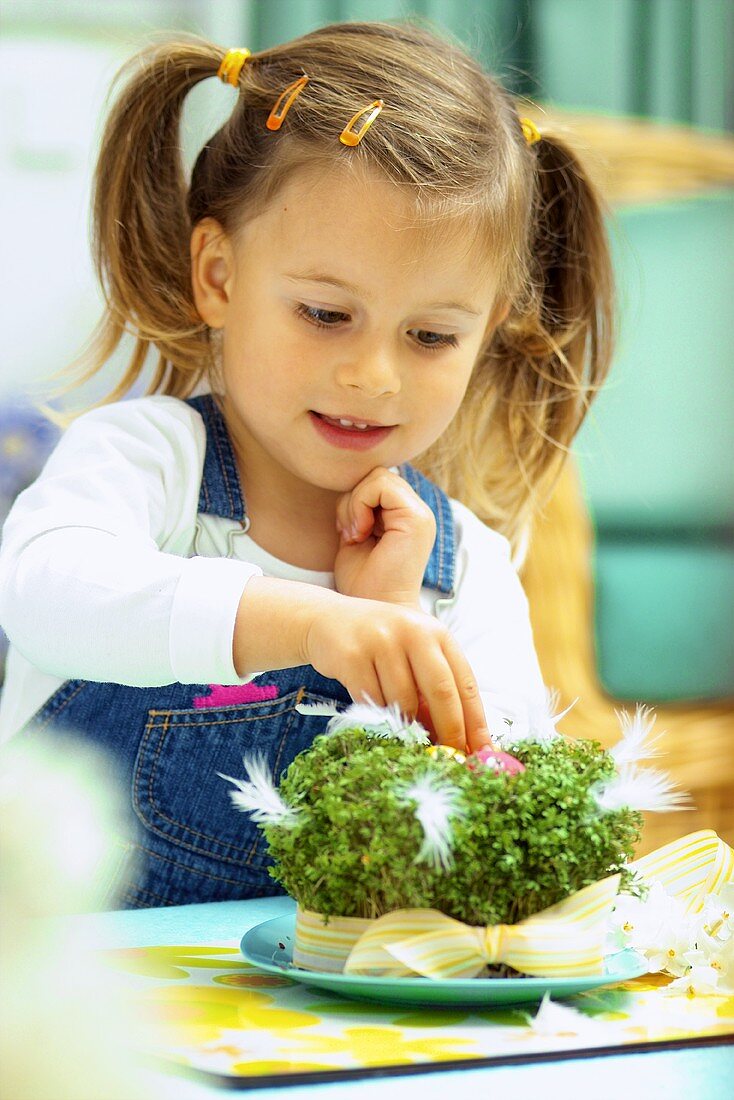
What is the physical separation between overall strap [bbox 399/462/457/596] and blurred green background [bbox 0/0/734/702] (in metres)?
0.70

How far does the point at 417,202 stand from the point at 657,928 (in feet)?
1.73

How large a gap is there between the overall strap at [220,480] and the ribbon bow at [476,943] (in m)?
0.54

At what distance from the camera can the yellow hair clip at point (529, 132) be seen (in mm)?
1125

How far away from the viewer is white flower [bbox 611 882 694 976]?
0.64m

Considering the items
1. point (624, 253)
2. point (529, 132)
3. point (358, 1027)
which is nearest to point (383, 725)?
point (358, 1027)

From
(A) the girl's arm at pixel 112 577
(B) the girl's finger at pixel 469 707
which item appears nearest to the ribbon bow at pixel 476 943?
(B) the girl's finger at pixel 469 707

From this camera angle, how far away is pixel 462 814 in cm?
54

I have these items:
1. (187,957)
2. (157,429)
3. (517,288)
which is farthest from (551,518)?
(187,957)

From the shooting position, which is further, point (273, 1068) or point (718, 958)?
point (718, 958)

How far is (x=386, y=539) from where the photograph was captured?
40.1 inches

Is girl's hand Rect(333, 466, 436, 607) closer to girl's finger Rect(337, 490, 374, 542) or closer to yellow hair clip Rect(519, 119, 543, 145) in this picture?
girl's finger Rect(337, 490, 374, 542)

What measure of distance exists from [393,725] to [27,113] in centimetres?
217

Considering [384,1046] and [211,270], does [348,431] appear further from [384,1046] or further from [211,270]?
[384,1046]

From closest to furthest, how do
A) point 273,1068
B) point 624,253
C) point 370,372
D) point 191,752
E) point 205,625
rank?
point 273,1068 < point 205,625 < point 370,372 < point 191,752 < point 624,253
